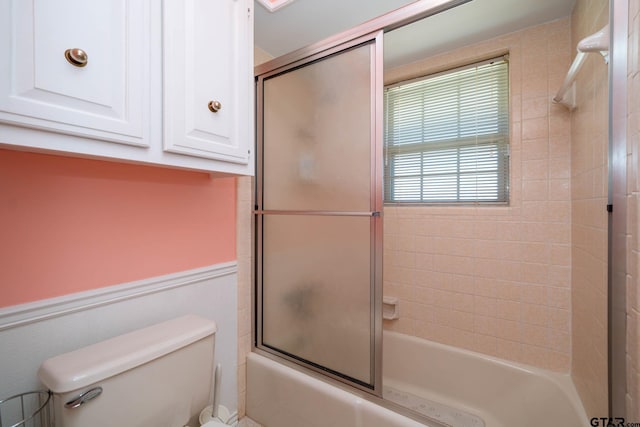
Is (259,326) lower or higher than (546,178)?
lower

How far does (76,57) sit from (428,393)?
8.13 feet

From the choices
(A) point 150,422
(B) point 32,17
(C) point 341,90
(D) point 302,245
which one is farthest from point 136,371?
(C) point 341,90

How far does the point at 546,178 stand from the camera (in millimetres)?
1656

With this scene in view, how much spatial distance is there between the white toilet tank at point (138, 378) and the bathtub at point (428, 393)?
0.51m

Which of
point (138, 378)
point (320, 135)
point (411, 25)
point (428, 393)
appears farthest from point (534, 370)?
point (411, 25)

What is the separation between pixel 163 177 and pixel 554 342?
232 cm

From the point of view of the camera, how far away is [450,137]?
1990 mm

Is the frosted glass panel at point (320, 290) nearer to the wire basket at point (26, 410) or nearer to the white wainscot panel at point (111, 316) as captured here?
the white wainscot panel at point (111, 316)

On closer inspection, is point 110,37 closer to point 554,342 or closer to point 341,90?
point 341,90

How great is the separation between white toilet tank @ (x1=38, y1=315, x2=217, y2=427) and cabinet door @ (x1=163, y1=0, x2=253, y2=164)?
2.22 feet

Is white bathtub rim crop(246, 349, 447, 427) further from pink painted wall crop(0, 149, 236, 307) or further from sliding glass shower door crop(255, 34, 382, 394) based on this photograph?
pink painted wall crop(0, 149, 236, 307)

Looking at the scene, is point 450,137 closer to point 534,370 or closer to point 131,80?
point 534,370

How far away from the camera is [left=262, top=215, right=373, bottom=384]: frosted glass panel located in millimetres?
1327

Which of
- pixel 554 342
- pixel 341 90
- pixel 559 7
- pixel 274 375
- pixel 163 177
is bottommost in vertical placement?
pixel 274 375
